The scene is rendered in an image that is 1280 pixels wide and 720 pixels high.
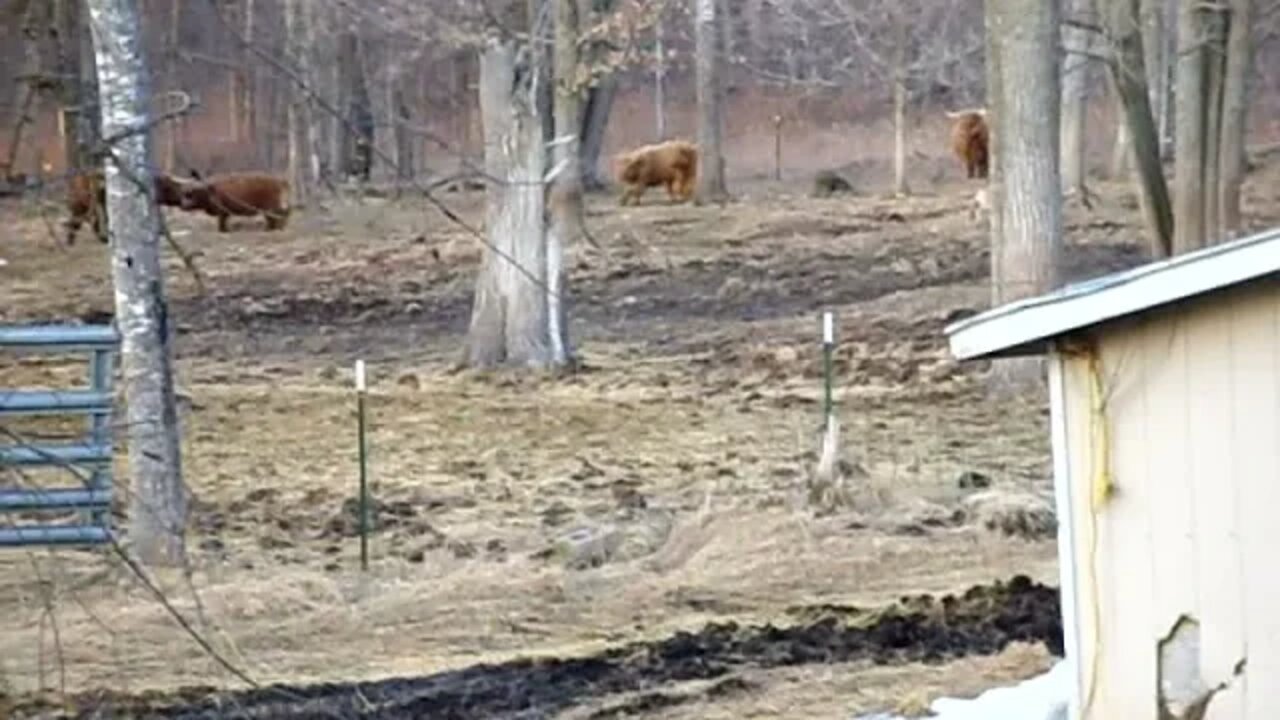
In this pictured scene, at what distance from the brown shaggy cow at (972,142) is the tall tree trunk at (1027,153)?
2005cm

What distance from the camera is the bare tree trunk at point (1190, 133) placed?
20.6 m

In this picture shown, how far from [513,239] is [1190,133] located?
5349 mm

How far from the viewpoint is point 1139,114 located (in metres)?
21.2

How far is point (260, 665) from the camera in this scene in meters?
10.7

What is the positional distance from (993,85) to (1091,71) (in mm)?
17526

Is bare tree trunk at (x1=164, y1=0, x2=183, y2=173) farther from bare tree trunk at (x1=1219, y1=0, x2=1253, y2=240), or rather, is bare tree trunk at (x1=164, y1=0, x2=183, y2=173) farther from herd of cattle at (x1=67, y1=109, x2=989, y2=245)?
herd of cattle at (x1=67, y1=109, x2=989, y2=245)

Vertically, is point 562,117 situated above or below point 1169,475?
above

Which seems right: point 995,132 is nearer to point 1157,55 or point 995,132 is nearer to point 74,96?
point 1157,55

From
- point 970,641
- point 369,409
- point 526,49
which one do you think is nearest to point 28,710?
point 970,641

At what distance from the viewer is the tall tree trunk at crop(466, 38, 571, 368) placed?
20.8 metres

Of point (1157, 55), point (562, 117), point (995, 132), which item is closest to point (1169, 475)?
point (995, 132)

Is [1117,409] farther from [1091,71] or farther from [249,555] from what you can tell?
[1091,71]

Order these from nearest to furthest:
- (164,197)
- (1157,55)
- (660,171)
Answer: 1. (164,197)
2. (1157,55)
3. (660,171)

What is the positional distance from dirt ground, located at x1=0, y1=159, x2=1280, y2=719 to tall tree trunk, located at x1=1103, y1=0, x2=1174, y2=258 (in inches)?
79.8
